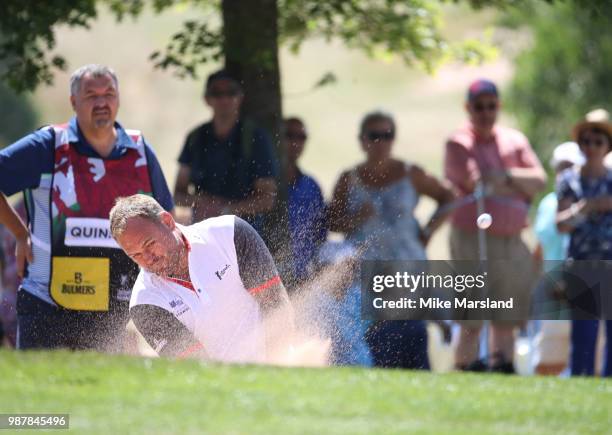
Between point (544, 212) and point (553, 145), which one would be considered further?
point (553, 145)

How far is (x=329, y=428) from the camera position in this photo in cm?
488

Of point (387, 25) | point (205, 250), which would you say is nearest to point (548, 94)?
point (387, 25)

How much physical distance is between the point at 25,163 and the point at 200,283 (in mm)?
1496

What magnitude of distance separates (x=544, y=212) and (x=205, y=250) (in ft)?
16.6

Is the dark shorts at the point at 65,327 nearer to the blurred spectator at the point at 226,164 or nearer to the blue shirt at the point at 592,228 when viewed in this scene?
the blurred spectator at the point at 226,164

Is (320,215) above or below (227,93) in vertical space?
below

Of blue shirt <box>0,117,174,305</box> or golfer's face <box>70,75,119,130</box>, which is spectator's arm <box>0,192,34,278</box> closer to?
blue shirt <box>0,117,174,305</box>

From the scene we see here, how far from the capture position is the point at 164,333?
6.55 meters

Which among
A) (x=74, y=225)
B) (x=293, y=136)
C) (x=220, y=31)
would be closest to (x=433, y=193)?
(x=293, y=136)

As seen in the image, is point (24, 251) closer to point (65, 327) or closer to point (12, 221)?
point (12, 221)

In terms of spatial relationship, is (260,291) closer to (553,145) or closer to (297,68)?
(553,145)

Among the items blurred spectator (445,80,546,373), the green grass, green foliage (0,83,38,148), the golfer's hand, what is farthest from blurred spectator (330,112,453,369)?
green foliage (0,83,38,148)

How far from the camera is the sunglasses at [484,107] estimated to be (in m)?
10.3

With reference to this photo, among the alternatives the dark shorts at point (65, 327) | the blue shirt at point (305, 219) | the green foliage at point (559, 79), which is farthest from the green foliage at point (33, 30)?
the green foliage at point (559, 79)
